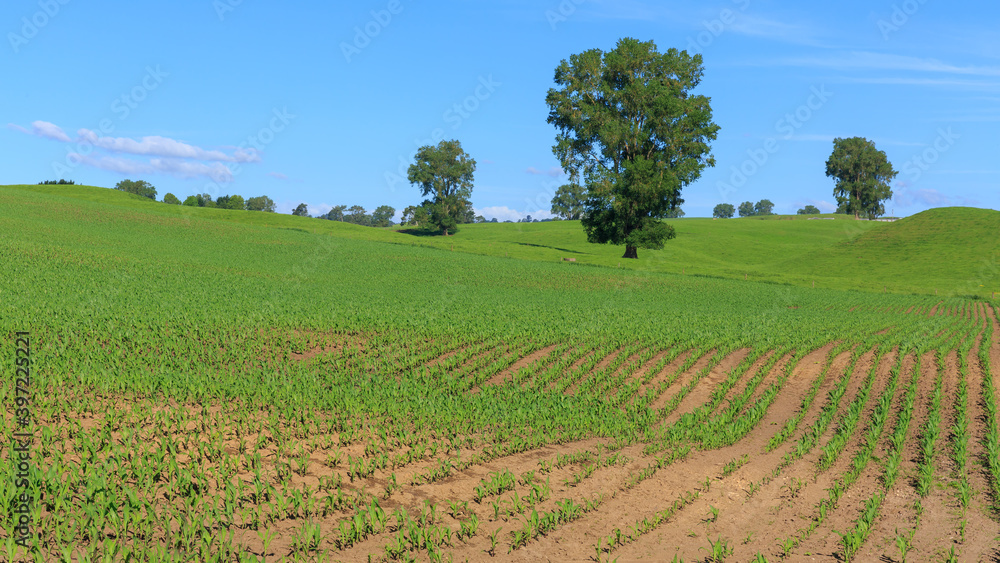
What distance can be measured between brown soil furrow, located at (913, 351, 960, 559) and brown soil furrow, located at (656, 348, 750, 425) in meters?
4.76

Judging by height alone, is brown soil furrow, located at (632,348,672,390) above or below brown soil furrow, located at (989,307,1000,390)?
below

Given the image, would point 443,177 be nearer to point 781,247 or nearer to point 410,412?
point 781,247

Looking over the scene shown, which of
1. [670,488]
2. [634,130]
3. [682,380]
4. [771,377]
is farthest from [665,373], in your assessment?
[634,130]

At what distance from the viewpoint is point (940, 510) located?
9461mm

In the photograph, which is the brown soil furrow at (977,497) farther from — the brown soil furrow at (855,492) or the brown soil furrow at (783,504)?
the brown soil furrow at (783,504)

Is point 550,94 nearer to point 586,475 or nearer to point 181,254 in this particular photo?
point 181,254

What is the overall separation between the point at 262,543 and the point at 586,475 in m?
5.06

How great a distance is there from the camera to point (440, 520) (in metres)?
8.43

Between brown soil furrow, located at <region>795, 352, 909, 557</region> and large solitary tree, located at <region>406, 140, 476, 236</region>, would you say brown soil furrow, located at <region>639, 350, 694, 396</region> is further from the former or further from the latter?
large solitary tree, located at <region>406, 140, 476, 236</region>

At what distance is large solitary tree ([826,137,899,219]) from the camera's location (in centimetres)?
14875

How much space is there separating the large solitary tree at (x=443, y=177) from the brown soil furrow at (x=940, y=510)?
106 m

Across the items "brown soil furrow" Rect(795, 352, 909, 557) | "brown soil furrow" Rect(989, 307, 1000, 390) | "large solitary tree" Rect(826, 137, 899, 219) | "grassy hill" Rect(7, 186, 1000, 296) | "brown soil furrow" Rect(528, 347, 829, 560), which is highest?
"large solitary tree" Rect(826, 137, 899, 219)

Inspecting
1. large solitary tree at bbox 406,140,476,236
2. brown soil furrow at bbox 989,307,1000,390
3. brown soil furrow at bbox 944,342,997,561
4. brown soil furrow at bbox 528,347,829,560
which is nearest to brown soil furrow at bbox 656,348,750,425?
brown soil furrow at bbox 528,347,829,560

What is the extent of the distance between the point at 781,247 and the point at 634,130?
186ft
